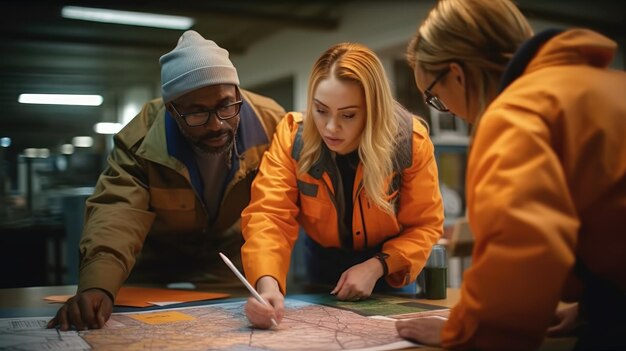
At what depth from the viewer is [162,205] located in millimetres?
1719

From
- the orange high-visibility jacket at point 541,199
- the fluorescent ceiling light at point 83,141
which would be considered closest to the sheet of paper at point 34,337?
the orange high-visibility jacket at point 541,199

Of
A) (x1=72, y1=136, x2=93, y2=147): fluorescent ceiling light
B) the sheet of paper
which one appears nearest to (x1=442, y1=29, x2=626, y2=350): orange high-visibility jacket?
the sheet of paper

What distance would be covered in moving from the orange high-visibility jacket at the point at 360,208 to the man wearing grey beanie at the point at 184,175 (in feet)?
0.48

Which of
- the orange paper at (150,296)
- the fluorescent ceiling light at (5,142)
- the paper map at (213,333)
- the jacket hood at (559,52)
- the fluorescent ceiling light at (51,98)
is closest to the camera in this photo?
the jacket hood at (559,52)

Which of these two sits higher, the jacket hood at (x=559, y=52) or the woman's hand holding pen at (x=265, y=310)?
the jacket hood at (x=559, y=52)

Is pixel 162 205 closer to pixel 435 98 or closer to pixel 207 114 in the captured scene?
pixel 207 114

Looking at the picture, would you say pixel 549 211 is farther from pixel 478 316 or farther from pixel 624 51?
pixel 624 51

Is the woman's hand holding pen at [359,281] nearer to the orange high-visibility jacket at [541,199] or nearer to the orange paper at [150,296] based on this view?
the orange paper at [150,296]

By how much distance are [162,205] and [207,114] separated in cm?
32

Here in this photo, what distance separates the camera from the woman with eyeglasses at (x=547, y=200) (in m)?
0.82

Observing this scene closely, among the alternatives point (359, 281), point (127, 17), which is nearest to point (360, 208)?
point (359, 281)

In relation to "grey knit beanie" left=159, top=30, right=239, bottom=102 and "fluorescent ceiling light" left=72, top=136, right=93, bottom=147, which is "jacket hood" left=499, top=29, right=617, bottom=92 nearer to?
"grey knit beanie" left=159, top=30, right=239, bottom=102

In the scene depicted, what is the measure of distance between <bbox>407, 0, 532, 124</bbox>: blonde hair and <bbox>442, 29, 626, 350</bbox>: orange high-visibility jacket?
0.13m

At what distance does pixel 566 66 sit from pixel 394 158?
65 cm
